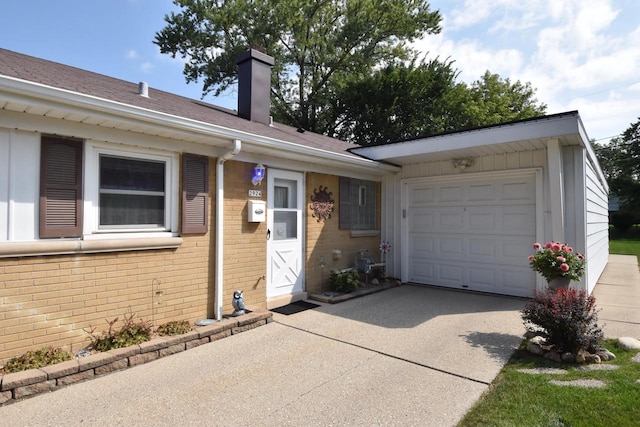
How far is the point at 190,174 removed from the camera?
4.80 m

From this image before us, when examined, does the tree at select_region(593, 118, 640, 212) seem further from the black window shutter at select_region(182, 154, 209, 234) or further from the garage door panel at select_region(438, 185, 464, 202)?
the black window shutter at select_region(182, 154, 209, 234)

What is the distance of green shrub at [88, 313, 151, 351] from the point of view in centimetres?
383

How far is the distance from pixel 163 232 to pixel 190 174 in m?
0.85

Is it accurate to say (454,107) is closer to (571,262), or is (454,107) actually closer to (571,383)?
(571,262)

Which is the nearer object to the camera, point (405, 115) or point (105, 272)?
point (105, 272)

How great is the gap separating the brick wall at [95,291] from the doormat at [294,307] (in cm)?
125

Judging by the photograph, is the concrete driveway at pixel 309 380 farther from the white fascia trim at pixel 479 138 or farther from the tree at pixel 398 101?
the tree at pixel 398 101

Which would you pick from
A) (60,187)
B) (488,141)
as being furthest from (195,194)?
(488,141)

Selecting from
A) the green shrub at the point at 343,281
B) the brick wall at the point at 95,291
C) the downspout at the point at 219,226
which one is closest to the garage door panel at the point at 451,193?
the green shrub at the point at 343,281

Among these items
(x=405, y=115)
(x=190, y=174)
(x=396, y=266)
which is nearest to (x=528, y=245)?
(x=396, y=266)

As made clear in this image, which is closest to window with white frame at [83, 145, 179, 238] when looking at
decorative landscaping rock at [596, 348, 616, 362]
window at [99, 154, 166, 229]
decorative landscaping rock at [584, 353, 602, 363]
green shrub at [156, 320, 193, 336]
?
window at [99, 154, 166, 229]

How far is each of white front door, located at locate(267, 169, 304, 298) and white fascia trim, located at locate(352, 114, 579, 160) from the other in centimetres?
219

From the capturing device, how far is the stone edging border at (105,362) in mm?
3002

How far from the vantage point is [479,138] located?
249 inches
